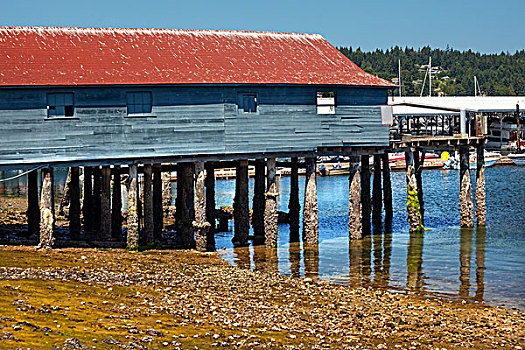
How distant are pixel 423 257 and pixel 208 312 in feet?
50.6

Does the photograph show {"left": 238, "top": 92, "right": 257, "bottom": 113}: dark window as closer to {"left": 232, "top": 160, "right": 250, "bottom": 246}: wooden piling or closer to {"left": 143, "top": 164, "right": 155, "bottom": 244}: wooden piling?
{"left": 232, "top": 160, "right": 250, "bottom": 246}: wooden piling

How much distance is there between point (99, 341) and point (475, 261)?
66.6 ft

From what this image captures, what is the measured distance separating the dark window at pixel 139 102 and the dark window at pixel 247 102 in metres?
4.13

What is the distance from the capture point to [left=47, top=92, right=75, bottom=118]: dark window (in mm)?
29422

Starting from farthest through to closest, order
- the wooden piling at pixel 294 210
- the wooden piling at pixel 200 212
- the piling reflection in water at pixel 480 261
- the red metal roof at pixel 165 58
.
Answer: the wooden piling at pixel 294 210, the wooden piling at pixel 200 212, the red metal roof at pixel 165 58, the piling reflection in water at pixel 480 261

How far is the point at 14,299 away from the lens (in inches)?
748

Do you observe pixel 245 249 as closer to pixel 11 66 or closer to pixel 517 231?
pixel 11 66

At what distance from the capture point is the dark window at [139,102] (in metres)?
30.6

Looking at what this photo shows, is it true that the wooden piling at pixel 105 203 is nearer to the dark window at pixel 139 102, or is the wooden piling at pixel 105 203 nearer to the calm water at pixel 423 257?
the dark window at pixel 139 102

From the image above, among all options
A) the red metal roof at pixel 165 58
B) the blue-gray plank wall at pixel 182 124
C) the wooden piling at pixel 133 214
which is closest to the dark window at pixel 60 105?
the blue-gray plank wall at pixel 182 124

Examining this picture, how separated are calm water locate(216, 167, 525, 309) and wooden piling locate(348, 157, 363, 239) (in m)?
0.62

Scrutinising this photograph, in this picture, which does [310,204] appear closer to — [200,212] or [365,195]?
[200,212]

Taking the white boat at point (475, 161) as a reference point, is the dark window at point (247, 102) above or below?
above

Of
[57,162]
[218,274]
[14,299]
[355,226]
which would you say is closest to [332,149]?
[355,226]
